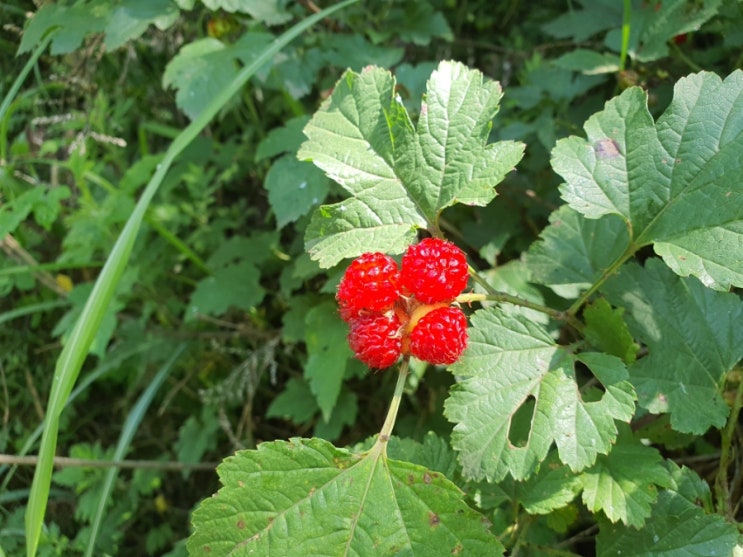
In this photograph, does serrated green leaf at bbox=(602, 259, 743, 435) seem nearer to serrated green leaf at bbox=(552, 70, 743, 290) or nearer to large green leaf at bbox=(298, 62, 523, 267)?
serrated green leaf at bbox=(552, 70, 743, 290)

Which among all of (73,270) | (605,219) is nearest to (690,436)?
(605,219)

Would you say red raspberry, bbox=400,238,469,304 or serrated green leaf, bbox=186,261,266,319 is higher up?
red raspberry, bbox=400,238,469,304

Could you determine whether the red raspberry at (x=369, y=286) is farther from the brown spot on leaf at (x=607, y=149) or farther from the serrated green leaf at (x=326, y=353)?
the serrated green leaf at (x=326, y=353)

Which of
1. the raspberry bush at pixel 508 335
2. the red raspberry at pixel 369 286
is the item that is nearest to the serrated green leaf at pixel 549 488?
the raspberry bush at pixel 508 335

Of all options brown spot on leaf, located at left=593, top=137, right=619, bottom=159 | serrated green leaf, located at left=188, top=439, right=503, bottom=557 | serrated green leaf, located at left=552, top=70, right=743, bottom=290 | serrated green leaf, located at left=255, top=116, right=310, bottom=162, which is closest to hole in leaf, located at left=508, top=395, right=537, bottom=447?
serrated green leaf, located at left=188, top=439, right=503, bottom=557

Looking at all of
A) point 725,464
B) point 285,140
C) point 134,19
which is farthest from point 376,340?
point 134,19

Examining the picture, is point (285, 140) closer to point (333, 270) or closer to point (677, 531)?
point (333, 270)
